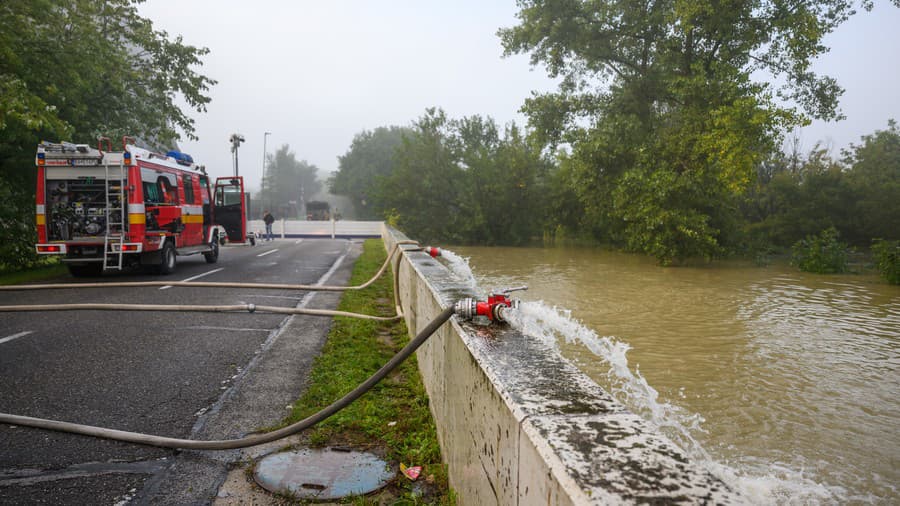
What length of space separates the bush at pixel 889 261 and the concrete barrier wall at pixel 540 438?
18785mm

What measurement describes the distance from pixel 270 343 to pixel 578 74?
23178mm

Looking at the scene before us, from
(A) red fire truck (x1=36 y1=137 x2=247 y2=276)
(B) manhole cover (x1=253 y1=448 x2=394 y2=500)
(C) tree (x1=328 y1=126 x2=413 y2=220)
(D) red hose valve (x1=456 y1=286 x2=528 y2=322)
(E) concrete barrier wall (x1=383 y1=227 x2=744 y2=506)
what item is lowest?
(B) manhole cover (x1=253 y1=448 x2=394 y2=500)

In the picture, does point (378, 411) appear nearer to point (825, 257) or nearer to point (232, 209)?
point (232, 209)

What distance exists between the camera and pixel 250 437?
375cm

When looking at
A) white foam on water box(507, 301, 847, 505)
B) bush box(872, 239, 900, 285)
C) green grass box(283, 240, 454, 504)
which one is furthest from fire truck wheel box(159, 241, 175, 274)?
bush box(872, 239, 900, 285)

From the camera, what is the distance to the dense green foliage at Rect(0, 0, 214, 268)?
1143 centimetres

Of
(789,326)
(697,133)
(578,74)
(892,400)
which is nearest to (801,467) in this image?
(892,400)

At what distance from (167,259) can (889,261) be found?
2052cm

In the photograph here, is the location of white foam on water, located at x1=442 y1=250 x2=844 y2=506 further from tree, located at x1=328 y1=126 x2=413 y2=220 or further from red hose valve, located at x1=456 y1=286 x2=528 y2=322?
tree, located at x1=328 y1=126 x2=413 y2=220

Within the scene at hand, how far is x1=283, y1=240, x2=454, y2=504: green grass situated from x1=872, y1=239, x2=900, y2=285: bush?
16967 millimetres

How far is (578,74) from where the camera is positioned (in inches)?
1023

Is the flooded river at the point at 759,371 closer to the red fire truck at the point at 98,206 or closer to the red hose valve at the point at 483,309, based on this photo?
the red hose valve at the point at 483,309

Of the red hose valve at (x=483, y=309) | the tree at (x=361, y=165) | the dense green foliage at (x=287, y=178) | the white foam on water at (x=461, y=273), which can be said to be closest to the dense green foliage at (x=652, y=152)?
the white foam on water at (x=461, y=273)

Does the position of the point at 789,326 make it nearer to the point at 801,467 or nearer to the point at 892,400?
the point at 892,400
